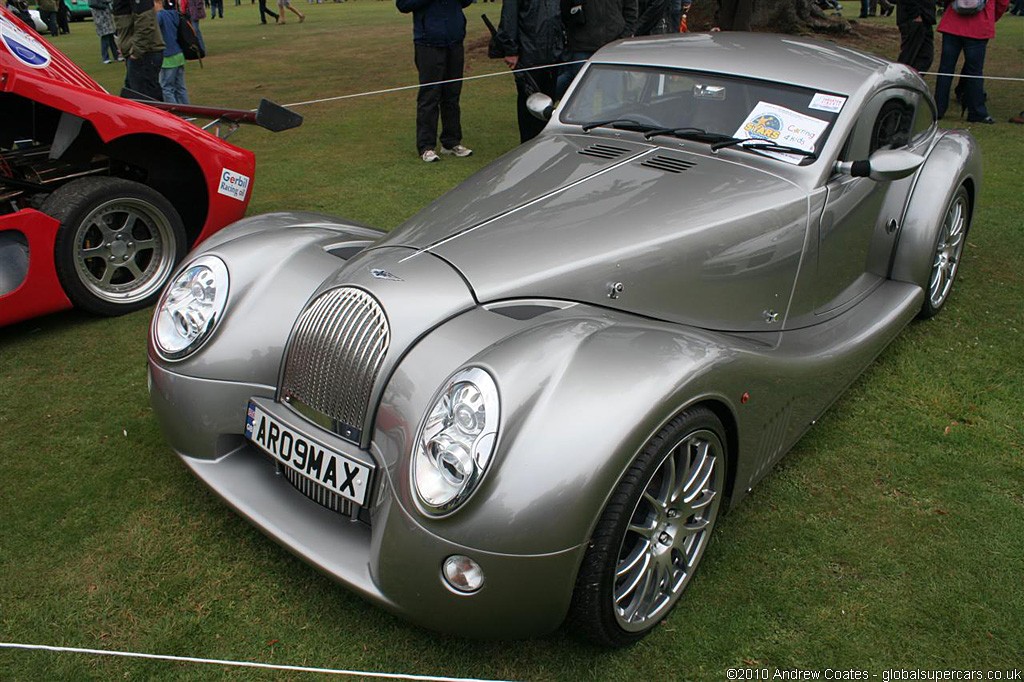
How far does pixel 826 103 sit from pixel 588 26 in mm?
4048

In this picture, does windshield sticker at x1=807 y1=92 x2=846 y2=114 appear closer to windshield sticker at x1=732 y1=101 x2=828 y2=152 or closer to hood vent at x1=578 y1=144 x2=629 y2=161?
windshield sticker at x1=732 y1=101 x2=828 y2=152

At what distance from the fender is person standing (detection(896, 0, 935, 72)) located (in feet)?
18.3

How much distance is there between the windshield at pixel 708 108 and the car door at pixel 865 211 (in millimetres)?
202

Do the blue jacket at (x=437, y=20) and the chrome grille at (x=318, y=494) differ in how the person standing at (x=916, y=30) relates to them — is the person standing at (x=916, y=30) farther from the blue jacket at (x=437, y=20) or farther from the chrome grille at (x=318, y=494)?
the chrome grille at (x=318, y=494)

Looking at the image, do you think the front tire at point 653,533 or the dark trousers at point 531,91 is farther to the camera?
the dark trousers at point 531,91

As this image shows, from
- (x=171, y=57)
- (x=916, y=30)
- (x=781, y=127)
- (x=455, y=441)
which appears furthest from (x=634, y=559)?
(x=916, y=30)

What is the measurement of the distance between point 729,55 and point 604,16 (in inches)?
144

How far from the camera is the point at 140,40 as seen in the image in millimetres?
7977

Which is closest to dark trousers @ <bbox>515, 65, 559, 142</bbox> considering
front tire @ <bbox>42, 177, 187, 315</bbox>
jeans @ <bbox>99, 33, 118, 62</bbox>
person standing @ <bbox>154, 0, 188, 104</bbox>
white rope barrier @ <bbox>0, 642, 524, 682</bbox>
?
front tire @ <bbox>42, 177, 187, 315</bbox>

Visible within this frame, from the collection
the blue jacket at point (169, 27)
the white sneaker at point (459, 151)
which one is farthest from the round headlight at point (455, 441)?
the blue jacket at point (169, 27)

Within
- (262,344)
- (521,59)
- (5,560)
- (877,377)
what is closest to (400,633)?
(262,344)

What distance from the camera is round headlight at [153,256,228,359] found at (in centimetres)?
284

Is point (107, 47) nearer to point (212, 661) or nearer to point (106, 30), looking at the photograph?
point (106, 30)

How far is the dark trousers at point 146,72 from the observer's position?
26.7 ft
